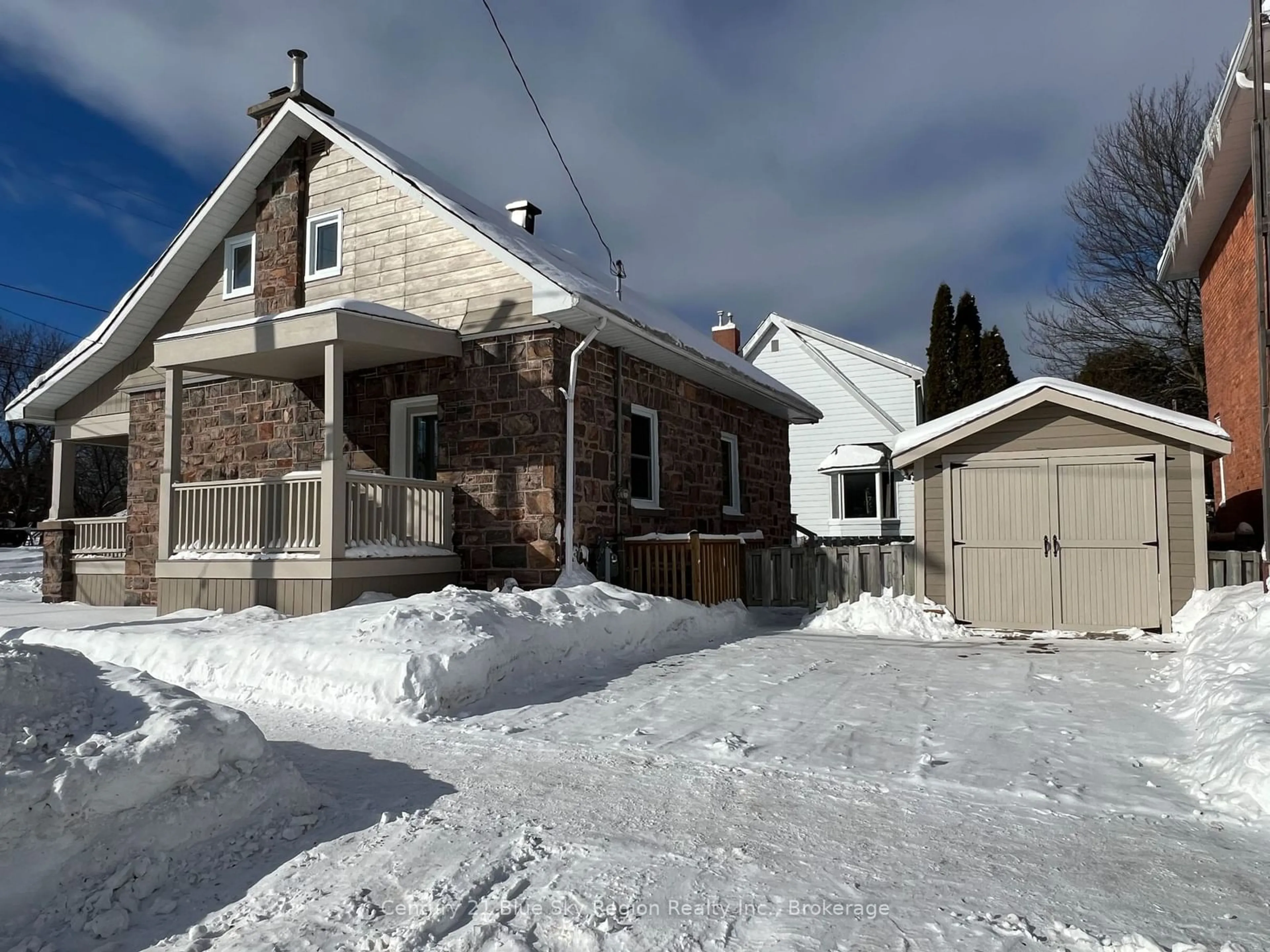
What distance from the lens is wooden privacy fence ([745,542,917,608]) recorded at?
428 inches

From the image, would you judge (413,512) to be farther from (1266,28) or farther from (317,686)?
(1266,28)

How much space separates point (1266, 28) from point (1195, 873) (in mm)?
9197

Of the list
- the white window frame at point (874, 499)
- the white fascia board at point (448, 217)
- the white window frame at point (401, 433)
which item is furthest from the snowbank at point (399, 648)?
the white window frame at point (874, 499)

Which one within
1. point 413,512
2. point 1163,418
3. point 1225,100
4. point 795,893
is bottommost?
point 795,893

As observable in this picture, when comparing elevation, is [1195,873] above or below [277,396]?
below

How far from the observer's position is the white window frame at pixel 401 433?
11477 mm

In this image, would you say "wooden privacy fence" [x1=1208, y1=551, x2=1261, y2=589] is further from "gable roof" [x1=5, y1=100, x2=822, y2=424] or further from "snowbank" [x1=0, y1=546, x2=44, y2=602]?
"snowbank" [x1=0, y1=546, x2=44, y2=602]

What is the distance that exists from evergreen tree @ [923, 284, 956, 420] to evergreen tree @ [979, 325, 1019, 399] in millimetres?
996

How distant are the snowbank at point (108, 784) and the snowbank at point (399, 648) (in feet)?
6.19

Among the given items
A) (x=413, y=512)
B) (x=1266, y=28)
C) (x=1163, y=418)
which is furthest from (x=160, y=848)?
(x=1266, y=28)

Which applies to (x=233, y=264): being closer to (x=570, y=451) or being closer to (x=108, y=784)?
(x=570, y=451)

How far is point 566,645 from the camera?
298 inches

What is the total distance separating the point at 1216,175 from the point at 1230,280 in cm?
185

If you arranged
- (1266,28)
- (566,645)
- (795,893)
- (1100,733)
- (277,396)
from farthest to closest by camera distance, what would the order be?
1. (277,396)
2. (1266,28)
3. (566,645)
4. (1100,733)
5. (795,893)
